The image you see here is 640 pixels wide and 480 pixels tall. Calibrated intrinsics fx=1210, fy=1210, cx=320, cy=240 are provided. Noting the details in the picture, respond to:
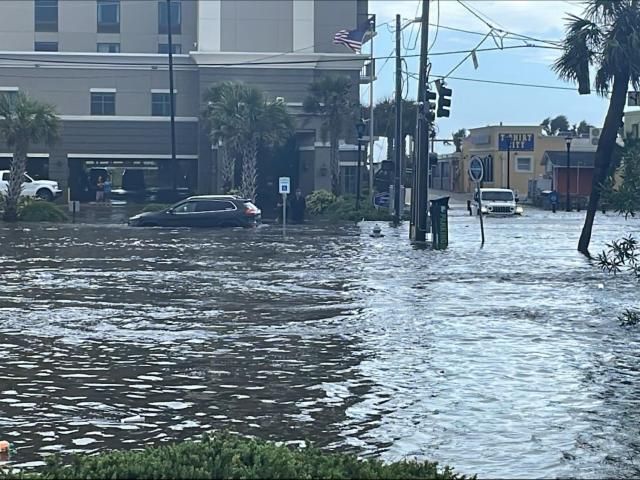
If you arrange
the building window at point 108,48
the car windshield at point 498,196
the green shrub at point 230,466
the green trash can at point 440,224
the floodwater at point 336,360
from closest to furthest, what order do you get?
the green shrub at point 230,466 < the floodwater at point 336,360 < the green trash can at point 440,224 < the car windshield at point 498,196 < the building window at point 108,48

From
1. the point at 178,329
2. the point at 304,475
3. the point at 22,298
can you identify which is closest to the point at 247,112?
the point at 22,298

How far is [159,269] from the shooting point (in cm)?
2744

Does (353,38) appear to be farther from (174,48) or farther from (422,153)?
(422,153)

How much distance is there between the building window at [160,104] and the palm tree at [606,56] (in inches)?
1751

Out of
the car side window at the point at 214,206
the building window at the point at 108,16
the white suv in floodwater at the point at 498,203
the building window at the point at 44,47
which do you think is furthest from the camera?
the building window at the point at 108,16

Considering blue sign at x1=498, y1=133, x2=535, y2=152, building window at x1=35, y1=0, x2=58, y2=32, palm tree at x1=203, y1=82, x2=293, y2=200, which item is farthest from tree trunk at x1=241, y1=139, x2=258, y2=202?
blue sign at x1=498, y1=133, x2=535, y2=152

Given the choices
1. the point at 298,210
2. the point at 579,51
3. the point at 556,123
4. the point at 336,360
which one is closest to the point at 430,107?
the point at 579,51

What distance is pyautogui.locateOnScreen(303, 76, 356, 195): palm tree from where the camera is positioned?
69188 millimetres

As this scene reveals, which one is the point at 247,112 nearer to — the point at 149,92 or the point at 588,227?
the point at 149,92

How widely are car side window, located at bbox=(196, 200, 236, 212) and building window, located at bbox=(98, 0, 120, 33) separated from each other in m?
36.0

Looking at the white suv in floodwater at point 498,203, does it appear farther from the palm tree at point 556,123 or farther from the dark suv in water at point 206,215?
the palm tree at point 556,123

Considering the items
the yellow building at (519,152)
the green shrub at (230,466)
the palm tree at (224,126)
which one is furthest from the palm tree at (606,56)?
the yellow building at (519,152)

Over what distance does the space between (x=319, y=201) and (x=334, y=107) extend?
6.81m

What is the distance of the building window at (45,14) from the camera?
79.2 meters
